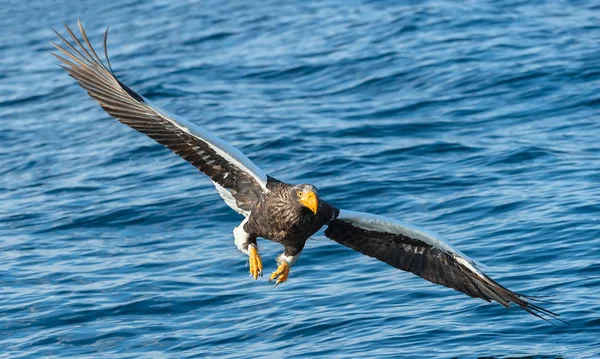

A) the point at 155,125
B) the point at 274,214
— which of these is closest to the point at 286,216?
the point at 274,214

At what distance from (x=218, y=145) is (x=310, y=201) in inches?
39.6

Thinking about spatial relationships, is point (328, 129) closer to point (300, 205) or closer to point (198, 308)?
point (198, 308)

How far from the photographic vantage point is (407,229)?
29.9 feet

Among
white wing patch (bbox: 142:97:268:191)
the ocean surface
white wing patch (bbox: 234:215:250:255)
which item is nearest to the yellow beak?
white wing patch (bbox: 142:97:268:191)

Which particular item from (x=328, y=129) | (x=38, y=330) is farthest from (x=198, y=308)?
(x=328, y=129)

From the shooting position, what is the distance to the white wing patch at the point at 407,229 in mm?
9078

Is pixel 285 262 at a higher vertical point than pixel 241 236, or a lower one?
lower

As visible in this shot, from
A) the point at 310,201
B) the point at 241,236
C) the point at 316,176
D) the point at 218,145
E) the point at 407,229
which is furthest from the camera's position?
the point at 316,176

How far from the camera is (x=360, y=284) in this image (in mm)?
10617

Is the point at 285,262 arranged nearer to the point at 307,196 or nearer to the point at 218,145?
the point at 307,196

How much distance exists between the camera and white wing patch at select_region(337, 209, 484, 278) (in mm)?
9078

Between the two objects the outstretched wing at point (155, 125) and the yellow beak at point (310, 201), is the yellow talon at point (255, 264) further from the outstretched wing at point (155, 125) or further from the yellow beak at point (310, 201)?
the yellow beak at point (310, 201)

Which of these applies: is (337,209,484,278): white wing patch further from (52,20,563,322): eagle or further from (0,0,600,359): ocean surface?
(0,0,600,359): ocean surface

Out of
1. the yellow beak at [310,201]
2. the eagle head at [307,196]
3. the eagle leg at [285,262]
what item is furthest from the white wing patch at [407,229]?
the yellow beak at [310,201]
